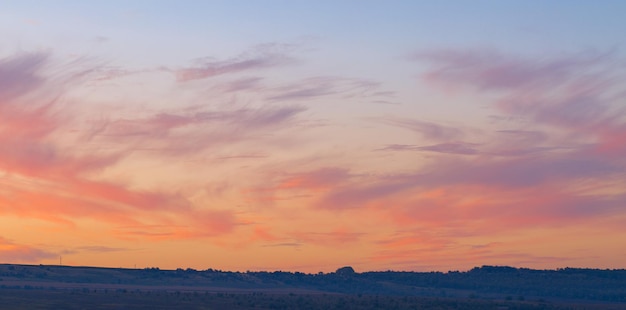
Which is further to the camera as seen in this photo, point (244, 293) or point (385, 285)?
point (385, 285)

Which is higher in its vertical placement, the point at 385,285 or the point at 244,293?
the point at 385,285

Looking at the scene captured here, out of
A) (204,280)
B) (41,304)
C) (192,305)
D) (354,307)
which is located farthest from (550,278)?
(41,304)

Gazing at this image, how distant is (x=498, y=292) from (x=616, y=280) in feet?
85.6

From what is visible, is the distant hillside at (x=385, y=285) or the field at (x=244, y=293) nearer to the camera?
the field at (x=244, y=293)

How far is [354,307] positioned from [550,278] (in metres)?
91.6

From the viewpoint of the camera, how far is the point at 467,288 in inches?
7643

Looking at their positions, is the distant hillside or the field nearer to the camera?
the field

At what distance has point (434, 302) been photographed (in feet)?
420

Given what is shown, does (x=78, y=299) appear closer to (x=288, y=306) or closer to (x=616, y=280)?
(x=288, y=306)

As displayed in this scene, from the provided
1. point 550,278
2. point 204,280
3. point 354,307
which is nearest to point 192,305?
point 354,307

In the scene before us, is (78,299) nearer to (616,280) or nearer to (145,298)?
(145,298)

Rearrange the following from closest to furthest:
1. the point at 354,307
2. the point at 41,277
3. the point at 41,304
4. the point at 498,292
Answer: the point at 41,304, the point at 354,307, the point at 41,277, the point at 498,292

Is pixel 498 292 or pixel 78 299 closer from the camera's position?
pixel 78 299

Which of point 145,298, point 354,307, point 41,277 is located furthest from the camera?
point 41,277
